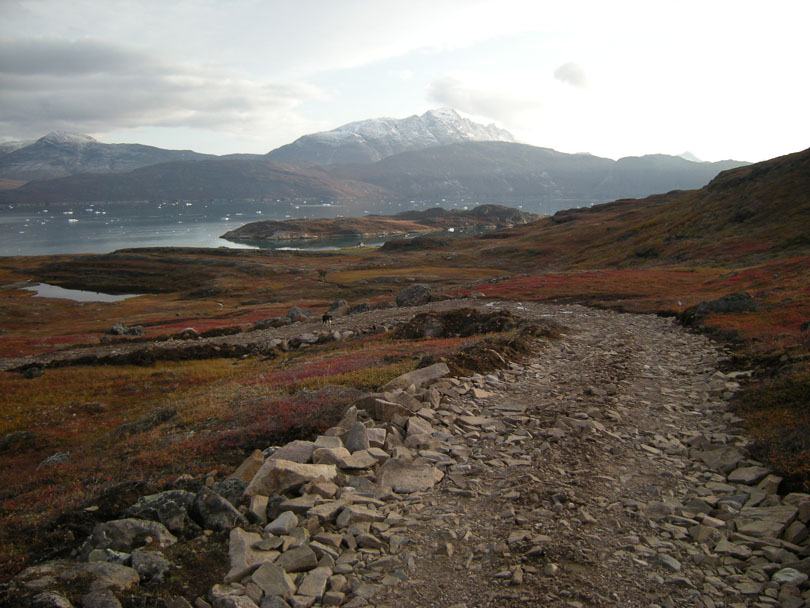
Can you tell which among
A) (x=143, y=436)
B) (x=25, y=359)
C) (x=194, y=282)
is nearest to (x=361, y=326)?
(x=143, y=436)

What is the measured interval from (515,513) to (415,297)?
53.6 m

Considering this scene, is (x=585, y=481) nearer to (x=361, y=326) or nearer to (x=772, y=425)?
(x=772, y=425)

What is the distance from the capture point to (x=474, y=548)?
908 centimetres

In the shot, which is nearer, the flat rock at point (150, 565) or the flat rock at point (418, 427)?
the flat rock at point (150, 565)

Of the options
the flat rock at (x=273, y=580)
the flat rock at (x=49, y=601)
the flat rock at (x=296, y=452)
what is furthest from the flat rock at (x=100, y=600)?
the flat rock at (x=296, y=452)

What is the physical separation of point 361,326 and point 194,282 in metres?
107

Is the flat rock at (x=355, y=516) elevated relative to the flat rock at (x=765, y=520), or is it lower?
lower

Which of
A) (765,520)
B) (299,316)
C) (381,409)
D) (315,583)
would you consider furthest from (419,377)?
(299,316)

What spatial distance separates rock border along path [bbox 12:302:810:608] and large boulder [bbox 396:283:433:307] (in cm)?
4560

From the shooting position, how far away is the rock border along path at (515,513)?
25.9 feet

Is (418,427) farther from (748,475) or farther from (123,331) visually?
(123,331)

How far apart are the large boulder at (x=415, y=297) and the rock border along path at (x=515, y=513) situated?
150ft

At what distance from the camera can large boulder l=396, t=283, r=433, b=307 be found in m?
62.8

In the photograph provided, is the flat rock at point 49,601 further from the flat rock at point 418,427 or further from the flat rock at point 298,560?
the flat rock at point 418,427
